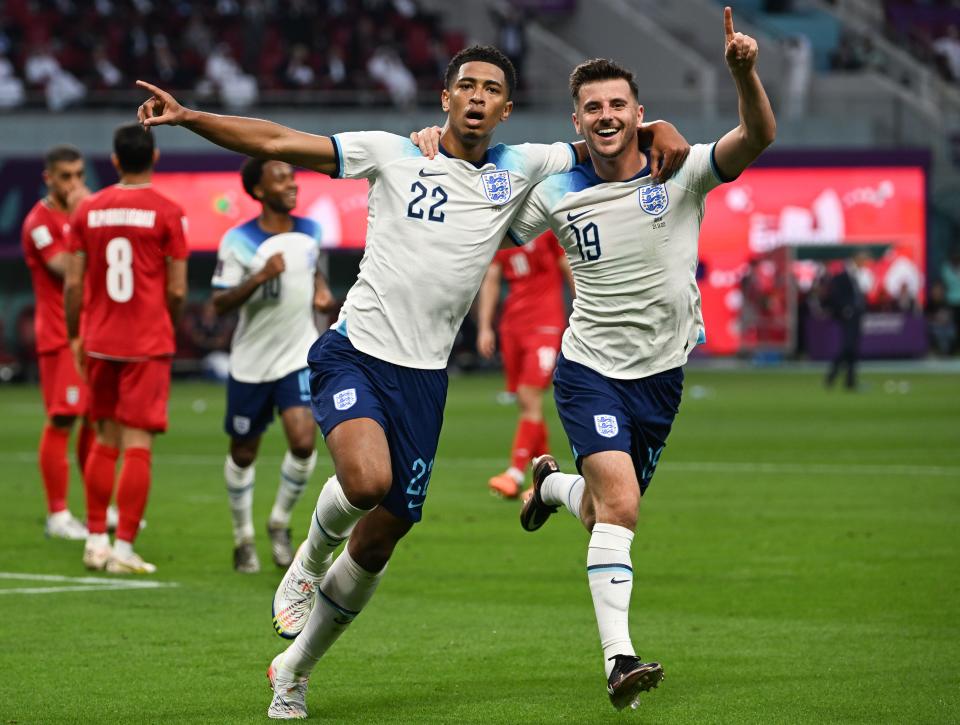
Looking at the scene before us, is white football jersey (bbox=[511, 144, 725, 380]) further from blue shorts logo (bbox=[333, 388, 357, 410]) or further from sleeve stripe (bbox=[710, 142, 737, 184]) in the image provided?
blue shorts logo (bbox=[333, 388, 357, 410])

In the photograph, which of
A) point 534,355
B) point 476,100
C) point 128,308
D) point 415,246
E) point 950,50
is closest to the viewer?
point 415,246

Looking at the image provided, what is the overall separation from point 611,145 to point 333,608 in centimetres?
210

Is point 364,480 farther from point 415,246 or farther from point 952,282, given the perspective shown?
point 952,282

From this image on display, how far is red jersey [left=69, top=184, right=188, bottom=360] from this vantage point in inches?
385

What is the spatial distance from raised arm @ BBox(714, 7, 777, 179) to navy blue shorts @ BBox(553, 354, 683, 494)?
0.93 metres

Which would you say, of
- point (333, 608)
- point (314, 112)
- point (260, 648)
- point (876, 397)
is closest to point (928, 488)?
point (260, 648)

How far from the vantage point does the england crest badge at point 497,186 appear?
6.64 meters

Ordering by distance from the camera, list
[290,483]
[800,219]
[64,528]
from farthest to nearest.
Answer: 1. [800,219]
2. [64,528]
3. [290,483]

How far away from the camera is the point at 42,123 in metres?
34.1

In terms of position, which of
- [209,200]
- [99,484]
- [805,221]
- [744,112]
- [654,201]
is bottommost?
[805,221]

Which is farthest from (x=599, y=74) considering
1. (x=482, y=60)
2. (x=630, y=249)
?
(x=630, y=249)

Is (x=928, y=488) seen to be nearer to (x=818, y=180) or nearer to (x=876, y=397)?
→ (x=876, y=397)

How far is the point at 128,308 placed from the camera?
9.80 metres

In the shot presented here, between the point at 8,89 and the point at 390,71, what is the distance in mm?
8325
